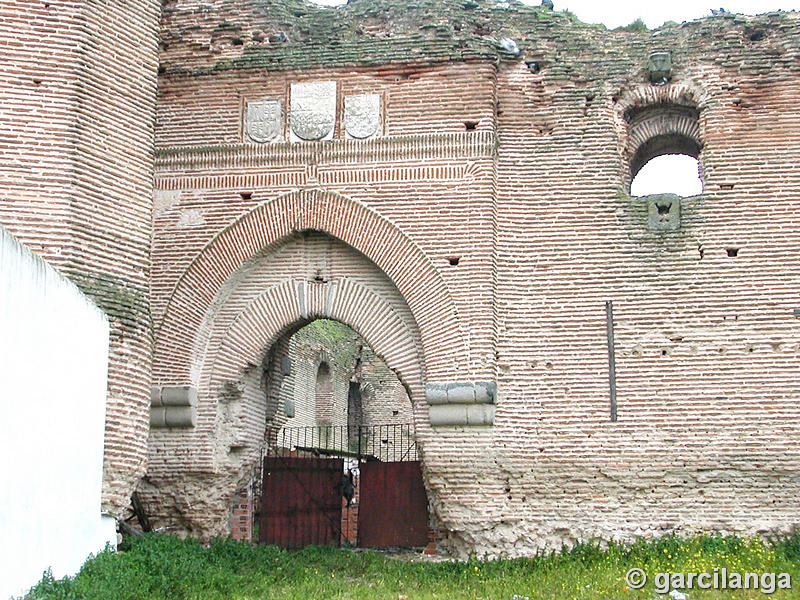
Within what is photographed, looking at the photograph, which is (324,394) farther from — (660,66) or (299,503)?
(660,66)

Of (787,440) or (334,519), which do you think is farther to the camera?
(334,519)

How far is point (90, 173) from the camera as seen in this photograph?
10.3 meters

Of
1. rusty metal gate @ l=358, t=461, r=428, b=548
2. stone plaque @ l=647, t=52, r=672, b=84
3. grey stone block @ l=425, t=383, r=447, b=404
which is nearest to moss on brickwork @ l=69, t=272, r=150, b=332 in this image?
grey stone block @ l=425, t=383, r=447, b=404

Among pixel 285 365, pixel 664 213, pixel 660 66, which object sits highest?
pixel 660 66

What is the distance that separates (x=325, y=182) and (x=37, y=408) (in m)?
4.48

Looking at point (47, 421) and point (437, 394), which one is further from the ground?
point (437, 394)

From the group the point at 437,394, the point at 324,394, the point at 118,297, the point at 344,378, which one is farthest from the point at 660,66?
the point at 344,378

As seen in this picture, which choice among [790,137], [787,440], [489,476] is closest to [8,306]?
[489,476]

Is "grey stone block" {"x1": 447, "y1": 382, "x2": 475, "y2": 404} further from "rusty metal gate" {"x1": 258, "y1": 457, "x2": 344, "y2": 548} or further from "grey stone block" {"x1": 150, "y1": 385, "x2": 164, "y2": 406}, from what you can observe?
"grey stone block" {"x1": 150, "y1": 385, "x2": 164, "y2": 406}

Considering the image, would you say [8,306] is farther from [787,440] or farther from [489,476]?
[787,440]

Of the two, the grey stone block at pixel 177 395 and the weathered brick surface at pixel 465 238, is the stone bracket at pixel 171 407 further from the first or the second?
the weathered brick surface at pixel 465 238

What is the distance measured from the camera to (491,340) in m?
11.3

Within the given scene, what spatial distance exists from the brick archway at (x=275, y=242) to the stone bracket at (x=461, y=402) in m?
0.47

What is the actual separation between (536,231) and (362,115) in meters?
2.22
